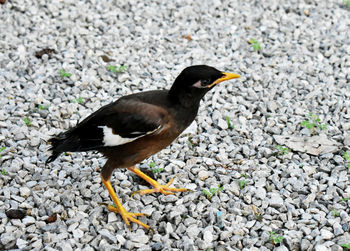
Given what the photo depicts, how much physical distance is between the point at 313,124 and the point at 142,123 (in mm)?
2114

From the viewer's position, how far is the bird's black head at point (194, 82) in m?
3.88

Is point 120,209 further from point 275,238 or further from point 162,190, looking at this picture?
point 275,238

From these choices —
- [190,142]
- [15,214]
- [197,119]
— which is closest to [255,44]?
[197,119]

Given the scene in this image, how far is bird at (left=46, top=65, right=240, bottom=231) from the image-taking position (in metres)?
3.90

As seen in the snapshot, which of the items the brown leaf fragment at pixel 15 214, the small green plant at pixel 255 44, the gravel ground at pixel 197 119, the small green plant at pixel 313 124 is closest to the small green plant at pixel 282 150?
the gravel ground at pixel 197 119

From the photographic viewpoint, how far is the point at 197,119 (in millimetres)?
5383

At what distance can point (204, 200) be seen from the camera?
4270mm

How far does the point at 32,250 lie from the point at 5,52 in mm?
3291

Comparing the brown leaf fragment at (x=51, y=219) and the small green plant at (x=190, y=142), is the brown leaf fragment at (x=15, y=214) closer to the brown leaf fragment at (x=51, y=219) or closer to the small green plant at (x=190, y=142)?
the brown leaf fragment at (x=51, y=219)

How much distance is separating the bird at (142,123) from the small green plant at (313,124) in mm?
1468

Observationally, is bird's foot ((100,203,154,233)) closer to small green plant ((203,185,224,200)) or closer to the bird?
the bird

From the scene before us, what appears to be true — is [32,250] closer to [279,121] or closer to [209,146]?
[209,146]

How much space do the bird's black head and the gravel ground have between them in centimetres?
92

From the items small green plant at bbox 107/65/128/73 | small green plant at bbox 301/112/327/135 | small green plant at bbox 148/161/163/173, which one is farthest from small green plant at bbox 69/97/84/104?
small green plant at bbox 301/112/327/135
